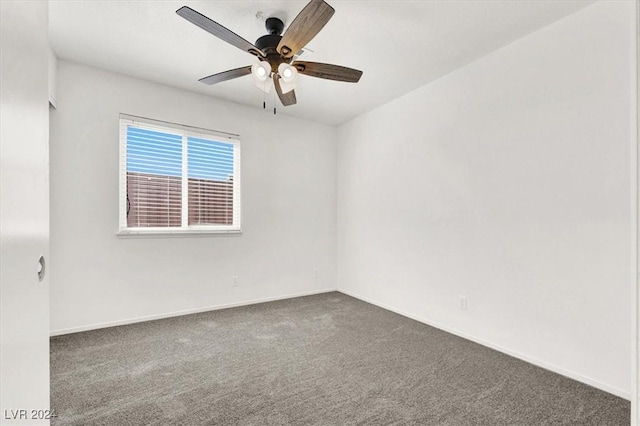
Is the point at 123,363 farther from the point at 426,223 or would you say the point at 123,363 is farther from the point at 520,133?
the point at 520,133

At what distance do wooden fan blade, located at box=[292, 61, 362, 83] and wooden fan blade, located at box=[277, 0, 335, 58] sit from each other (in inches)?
5.3

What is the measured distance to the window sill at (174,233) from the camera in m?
3.20

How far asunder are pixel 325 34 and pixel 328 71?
1.37 feet

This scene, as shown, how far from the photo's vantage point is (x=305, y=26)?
6.06ft

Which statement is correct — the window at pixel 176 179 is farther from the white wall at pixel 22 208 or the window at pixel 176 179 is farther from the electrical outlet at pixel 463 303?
the white wall at pixel 22 208

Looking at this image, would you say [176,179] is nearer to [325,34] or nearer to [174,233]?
[174,233]

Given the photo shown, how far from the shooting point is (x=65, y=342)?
271 centimetres

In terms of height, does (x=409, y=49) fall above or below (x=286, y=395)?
above

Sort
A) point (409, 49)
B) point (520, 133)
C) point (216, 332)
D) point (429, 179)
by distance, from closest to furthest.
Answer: point (520, 133) < point (409, 49) < point (216, 332) < point (429, 179)

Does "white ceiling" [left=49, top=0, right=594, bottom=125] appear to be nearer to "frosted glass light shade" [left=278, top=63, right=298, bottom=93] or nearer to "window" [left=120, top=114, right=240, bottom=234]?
"frosted glass light shade" [left=278, top=63, right=298, bottom=93]

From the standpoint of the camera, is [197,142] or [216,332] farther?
[197,142]

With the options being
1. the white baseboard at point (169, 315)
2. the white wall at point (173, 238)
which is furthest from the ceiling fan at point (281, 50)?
the white baseboard at point (169, 315)

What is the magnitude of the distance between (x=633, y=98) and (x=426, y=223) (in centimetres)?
260

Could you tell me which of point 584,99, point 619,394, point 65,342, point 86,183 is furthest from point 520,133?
point 65,342
